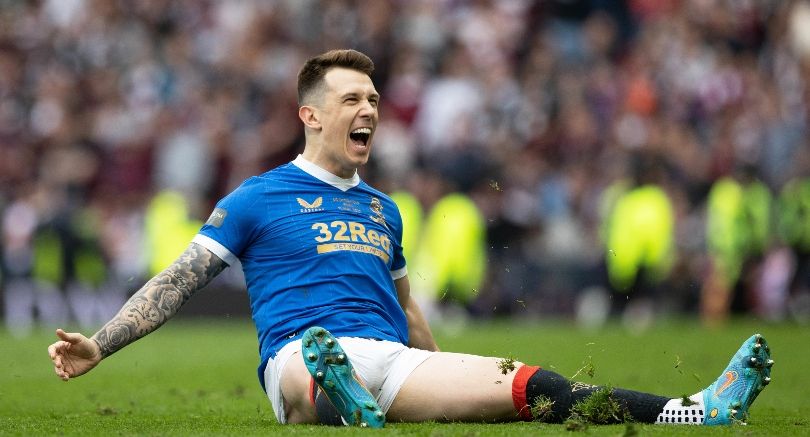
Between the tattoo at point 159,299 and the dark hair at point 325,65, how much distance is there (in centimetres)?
100

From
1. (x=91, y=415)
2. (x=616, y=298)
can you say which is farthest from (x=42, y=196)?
(x=91, y=415)

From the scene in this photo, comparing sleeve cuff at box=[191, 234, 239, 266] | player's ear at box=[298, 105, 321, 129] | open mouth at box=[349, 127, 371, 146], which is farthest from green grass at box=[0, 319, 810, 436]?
player's ear at box=[298, 105, 321, 129]

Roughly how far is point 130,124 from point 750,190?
9.39 meters

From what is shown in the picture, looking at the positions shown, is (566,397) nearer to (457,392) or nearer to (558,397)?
(558,397)

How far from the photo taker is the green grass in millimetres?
5965

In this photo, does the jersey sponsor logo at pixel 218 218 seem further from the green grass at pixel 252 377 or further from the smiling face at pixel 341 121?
the green grass at pixel 252 377

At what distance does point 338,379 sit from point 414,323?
4.22ft

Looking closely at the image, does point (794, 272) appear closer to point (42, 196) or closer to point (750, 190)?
point (750, 190)

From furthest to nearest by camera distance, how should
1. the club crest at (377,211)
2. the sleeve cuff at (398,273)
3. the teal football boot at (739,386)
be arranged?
1. the sleeve cuff at (398,273)
2. the club crest at (377,211)
3. the teal football boot at (739,386)

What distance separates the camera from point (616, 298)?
17688 millimetres

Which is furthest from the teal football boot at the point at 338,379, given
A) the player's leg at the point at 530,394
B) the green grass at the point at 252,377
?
the player's leg at the point at 530,394

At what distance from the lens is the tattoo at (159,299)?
18.6 feet

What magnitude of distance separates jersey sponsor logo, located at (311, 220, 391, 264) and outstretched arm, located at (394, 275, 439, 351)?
333 mm

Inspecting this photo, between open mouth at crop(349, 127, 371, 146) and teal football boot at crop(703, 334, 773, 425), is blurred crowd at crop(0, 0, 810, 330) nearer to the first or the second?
open mouth at crop(349, 127, 371, 146)
